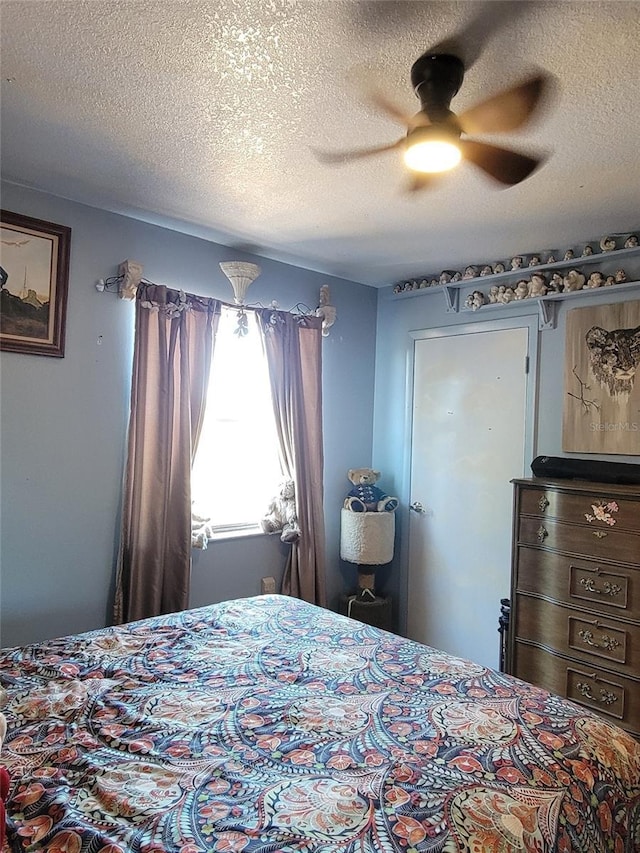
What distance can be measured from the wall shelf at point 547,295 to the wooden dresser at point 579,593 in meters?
1.05

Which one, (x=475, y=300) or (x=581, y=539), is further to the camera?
(x=475, y=300)

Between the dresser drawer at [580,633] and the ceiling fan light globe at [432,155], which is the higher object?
the ceiling fan light globe at [432,155]

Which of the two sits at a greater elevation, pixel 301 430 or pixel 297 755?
pixel 301 430

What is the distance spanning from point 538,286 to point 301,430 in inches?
62.6

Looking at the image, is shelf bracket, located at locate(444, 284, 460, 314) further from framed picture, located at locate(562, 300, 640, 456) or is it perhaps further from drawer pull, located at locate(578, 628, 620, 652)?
drawer pull, located at locate(578, 628, 620, 652)

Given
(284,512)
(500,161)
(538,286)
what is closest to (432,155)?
(500,161)

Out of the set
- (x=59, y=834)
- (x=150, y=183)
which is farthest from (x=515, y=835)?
(x=150, y=183)

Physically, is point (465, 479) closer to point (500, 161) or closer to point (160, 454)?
point (160, 454)

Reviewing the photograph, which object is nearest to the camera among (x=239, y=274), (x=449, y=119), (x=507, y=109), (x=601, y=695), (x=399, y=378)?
(x=449, y=119)

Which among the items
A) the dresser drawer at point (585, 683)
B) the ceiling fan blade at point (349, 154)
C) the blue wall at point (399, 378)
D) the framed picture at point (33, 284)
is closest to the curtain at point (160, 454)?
the framed picture at point (33, 284)

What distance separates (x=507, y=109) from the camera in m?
1.75

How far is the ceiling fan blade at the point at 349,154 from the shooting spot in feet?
6.40

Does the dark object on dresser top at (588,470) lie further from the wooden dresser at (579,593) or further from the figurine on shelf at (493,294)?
the figurine on shelf at (493,294)

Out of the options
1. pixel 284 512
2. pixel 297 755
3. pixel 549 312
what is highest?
pixel 549 312
